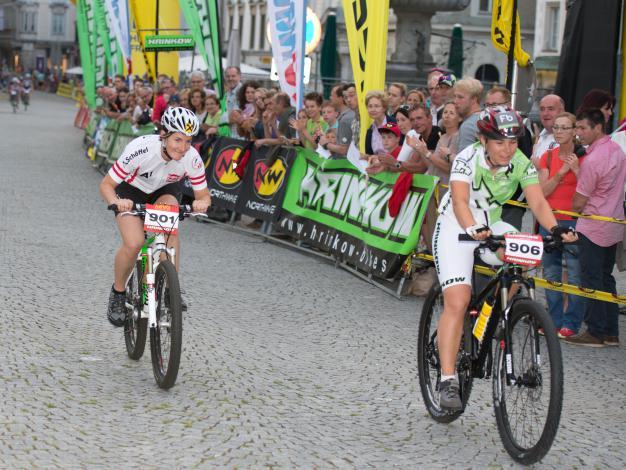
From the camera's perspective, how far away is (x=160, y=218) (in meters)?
7.04

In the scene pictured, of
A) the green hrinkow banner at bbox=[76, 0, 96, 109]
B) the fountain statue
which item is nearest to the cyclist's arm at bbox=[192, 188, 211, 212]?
the fountain statue

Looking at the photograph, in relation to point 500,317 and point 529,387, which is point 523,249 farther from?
point 529,387

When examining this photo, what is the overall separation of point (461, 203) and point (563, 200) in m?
3.61

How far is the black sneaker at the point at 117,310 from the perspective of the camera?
769 cm

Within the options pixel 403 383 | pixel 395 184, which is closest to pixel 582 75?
pixel 395 184

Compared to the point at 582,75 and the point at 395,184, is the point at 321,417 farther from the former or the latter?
the point at 582,75

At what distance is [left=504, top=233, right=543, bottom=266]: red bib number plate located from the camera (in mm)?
5633

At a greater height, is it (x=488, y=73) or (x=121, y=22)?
(x=121, y=22)

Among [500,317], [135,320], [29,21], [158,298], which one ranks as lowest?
[135,320]

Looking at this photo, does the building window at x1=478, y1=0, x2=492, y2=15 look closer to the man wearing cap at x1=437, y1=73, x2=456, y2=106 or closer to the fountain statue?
the fountain statue

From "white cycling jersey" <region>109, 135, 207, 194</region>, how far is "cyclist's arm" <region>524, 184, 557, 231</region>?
2192mm

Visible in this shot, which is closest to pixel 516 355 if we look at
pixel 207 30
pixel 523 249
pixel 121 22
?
pixel 523 249

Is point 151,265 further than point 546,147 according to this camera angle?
No

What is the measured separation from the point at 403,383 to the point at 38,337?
257cm
